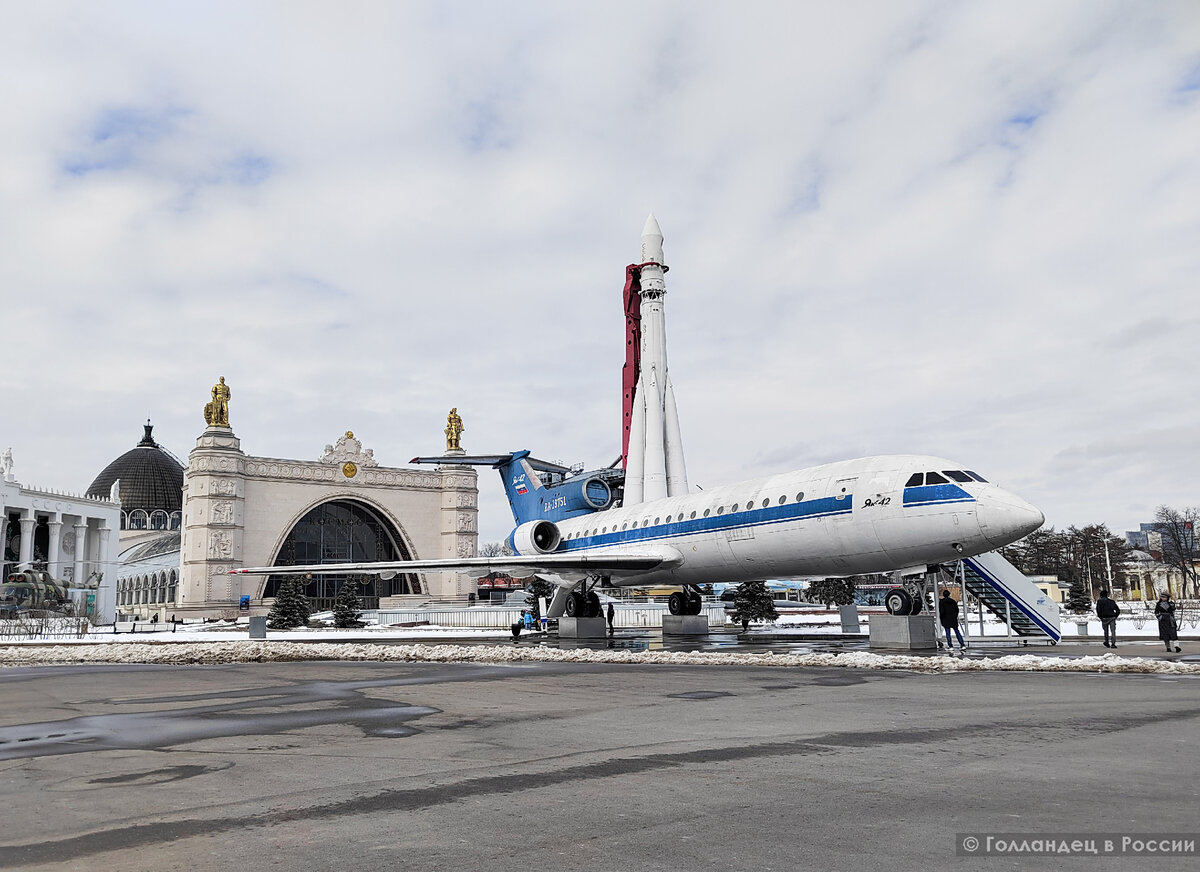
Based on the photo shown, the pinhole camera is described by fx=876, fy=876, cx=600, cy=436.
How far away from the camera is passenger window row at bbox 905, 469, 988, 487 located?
1820cm

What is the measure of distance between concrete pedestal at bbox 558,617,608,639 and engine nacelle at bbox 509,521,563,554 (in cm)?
510

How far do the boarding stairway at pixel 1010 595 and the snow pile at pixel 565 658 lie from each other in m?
5.93

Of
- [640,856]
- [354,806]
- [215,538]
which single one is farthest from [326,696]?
[215,538]

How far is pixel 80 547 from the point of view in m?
90.6

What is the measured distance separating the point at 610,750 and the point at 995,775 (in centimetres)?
298

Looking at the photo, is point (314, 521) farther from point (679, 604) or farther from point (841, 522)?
point (841, 522)

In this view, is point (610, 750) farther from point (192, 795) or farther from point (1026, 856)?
point (1026, 856)

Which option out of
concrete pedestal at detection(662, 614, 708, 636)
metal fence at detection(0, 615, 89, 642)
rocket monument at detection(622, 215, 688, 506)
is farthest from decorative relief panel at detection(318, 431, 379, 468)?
concrete pedestal at detection(662, 614, 708, 636)

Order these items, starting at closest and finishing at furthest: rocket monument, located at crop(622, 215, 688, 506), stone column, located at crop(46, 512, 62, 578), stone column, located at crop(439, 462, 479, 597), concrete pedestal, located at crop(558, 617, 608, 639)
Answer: concrete pedestal, located at crop(558, 617, 608, 639)
rocket monument, located at crop(622, 215, 688, 506)
stone column, located at crop(46, 512, 62, 578)
stone column, located at crop(439, 462, 479, 597)

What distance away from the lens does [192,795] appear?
588 cm

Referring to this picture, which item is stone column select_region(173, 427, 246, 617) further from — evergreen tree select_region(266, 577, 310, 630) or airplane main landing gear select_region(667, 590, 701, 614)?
airplane main landing gear select_region(667, 590, 701, 614)

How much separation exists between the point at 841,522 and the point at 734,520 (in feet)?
12.4

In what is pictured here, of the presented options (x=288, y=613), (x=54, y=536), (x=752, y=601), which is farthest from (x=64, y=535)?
(x=752, y=601)

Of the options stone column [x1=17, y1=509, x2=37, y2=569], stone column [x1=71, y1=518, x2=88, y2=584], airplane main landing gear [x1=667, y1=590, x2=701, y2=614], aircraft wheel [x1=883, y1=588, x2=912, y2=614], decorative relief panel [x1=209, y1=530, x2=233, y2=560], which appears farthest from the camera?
stone column [x1=71, y1=518, x2=88, y2=584]
